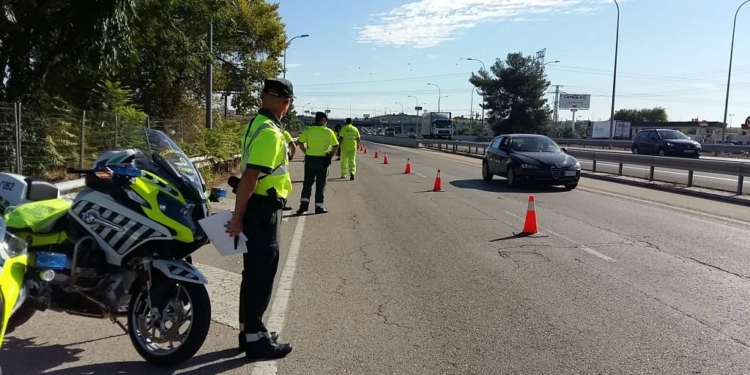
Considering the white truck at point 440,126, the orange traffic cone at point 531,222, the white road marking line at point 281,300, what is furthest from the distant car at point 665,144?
the white truck at point 440,126

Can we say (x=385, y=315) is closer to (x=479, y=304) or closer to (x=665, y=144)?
(x=479, y=304)

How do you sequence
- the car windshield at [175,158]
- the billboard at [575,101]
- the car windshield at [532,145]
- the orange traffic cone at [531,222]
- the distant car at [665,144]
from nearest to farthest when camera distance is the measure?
the car windshield at [175,158] → the orange traffic cone at [531,222] → the car windshield at [532,145] → the distant car at [665,144] → the billboard at [575,101]

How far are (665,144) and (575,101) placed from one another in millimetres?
74286

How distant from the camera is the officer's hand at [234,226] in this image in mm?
4043

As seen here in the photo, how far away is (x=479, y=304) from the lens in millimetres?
5758

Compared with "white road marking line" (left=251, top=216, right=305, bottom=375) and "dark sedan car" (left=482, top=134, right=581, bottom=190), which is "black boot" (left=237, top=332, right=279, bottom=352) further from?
"dark sedan car" (left=482, top=134, right=581, bottom=190)

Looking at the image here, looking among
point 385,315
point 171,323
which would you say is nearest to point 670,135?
point 385,315

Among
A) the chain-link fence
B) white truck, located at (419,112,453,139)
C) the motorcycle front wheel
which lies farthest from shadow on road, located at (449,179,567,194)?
white truck, located at (419,112,453,139)

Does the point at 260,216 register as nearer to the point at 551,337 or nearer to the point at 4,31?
the point at 551,337

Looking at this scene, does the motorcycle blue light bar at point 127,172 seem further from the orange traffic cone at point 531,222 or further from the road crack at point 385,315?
the orange traffic cone at point 531,222

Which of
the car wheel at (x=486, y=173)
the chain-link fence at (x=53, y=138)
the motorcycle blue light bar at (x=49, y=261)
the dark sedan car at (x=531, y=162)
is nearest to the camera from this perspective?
the motorcycle blue light bar at (x=49, y=261)

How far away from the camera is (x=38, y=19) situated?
1322 cm

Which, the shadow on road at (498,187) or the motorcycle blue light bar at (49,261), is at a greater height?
the motorcycle blue light bar at (49,261)

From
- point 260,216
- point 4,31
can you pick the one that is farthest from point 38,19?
point 260,216
